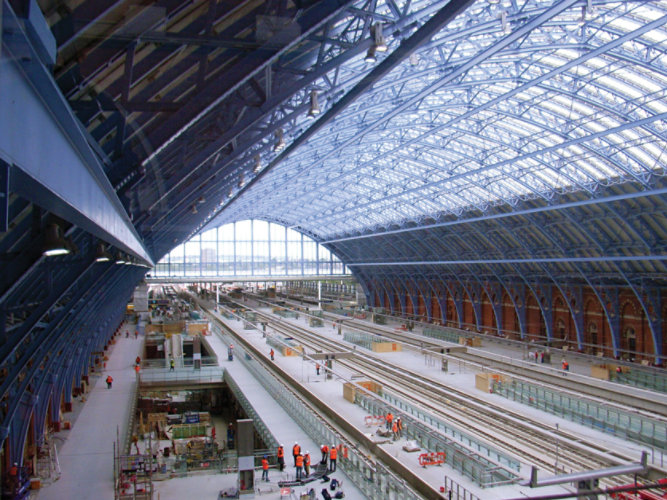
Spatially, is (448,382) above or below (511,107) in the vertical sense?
below

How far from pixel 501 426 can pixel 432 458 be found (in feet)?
20.5

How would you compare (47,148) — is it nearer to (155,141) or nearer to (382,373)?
(155,141)

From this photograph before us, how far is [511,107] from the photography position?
2883 centimetres

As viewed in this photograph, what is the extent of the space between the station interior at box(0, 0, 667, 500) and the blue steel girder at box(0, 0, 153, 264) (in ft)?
0.07

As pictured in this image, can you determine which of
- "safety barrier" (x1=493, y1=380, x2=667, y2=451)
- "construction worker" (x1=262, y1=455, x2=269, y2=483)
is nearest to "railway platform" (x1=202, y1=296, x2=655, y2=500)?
"safety barrier" (x1=493, y1=380, x2=667, y2=451)

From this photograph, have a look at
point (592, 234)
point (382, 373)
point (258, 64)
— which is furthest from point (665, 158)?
point (258, 64)

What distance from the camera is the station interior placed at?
277 inches

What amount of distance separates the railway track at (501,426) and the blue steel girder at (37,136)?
1688 cm

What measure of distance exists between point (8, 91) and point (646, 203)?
32.3 m

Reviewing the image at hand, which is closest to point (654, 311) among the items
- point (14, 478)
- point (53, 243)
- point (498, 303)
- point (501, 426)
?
point (498, 303)

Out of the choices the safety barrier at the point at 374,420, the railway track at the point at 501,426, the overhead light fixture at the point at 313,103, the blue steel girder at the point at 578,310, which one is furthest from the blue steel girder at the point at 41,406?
the blue steel girder at the point at 578,310

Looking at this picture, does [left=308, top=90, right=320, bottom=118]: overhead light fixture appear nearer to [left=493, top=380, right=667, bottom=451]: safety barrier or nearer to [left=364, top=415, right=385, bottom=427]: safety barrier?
[left=364, top=415, right=385, bottom=427]: safety barrier

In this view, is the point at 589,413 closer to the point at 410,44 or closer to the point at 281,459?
the point at 281,459

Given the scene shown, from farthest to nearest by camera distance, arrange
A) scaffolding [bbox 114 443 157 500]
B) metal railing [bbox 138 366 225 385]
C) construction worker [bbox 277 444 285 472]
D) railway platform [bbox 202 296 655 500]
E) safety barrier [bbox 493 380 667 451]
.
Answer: metal railing [bbox 138 366 225 385]
safety barrier [bbox 493 380 667 451]
construction worker [bbox 277 444 285 472]
railway platform [bbox 202 296 655 500]
scaffolding [bbox 114 443 157 500]
